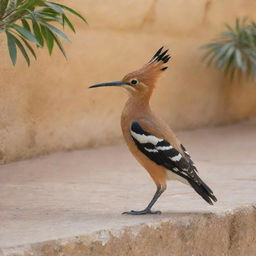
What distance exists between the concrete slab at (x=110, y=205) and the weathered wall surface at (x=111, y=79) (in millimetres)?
274

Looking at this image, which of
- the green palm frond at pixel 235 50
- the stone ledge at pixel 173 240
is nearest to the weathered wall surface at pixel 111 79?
the green palm frond at pixel 235 50

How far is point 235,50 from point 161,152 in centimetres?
469

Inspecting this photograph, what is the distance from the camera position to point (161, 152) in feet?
16.1

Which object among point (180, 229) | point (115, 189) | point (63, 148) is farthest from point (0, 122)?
point (180, 229)

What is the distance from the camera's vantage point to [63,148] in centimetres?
767

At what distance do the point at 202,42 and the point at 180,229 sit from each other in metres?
4.77

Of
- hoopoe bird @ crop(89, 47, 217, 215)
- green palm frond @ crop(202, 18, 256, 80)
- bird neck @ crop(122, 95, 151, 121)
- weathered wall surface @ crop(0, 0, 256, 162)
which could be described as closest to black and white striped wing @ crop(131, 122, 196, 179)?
hoopoe bird @ crop(89, 47, 217, 215)

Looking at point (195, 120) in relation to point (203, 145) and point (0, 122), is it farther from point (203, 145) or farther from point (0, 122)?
point (0, 122)

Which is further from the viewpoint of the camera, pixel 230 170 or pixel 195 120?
pixel 195 120

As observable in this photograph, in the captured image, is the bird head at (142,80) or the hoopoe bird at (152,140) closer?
the hoopoe bird at (152,140)

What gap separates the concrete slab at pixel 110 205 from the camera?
172 inches

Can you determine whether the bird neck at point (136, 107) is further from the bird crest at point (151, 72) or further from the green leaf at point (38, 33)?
the green leaf at point (38, 33)

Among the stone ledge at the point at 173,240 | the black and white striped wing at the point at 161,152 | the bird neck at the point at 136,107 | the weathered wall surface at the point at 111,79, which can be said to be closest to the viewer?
the stone ledge at the point at 173,240

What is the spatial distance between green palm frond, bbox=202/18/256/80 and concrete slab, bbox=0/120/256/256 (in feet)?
5.08
